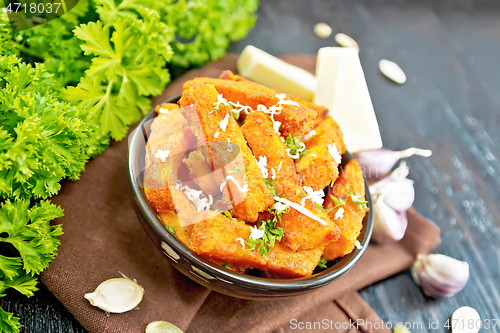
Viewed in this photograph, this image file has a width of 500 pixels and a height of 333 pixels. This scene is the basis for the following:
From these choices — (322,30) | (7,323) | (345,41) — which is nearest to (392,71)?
(345,41)

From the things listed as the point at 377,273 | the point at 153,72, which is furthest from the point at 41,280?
the point at 377,273

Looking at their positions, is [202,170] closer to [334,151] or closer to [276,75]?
[334,151]

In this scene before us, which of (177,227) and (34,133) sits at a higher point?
(34,133)

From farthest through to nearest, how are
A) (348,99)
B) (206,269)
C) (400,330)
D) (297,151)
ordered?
(348,99), (400,330), (297,151), (206,269)

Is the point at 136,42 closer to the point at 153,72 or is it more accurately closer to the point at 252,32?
the point at 153,72

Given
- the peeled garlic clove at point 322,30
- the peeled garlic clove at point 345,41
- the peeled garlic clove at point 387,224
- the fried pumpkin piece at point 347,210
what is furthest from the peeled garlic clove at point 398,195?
the peeled garlic clove at point 322,30

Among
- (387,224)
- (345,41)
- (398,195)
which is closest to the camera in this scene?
(387,224)
